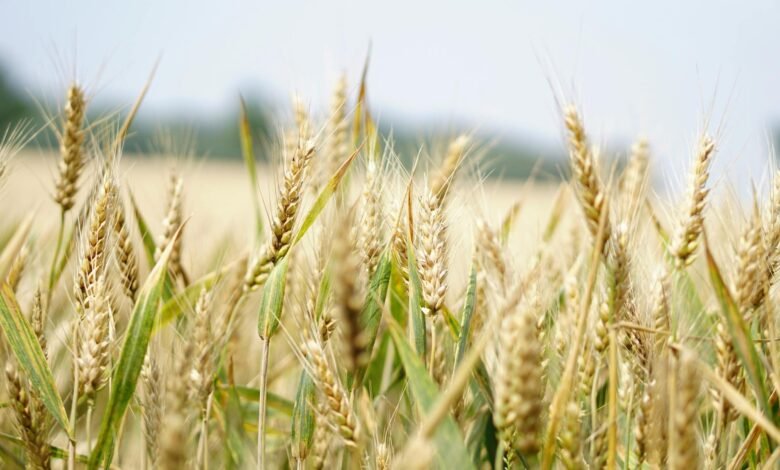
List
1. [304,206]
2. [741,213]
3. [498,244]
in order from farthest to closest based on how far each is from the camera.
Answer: [304,206] < [741,213] < [498,244]

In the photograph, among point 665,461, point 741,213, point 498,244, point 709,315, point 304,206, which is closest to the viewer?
point 665,461

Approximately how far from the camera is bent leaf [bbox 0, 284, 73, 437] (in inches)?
49.2

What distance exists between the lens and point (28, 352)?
1286 mm

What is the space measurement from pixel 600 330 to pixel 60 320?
1720 millimetres

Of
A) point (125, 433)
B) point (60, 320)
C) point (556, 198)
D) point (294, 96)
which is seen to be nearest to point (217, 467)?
point (125, 433)

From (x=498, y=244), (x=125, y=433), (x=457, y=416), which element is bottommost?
(x=125, y=433)

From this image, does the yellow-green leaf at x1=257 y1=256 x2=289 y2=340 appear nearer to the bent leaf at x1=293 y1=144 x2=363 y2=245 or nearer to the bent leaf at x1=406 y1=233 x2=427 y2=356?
the bent leaf at x1=293 y1=144 x2=363 y2=245

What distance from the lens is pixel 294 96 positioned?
1.81 metres

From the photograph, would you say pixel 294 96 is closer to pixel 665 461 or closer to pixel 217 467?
pixel 217 467

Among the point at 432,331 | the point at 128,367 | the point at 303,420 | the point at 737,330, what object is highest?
the point at 737,330

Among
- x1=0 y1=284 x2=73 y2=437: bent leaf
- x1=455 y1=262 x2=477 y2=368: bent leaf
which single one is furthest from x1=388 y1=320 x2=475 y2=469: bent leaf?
x1=0 y1=284 x2=73 y2=437: bent leaf

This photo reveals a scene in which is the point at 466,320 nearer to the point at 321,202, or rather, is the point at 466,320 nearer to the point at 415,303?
the point at 415,303

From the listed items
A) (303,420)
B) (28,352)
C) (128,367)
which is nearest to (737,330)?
(303,420)

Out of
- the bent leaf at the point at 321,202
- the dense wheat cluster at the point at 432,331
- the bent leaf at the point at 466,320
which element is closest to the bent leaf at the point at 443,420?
the dense wheat cluster at the point at 432,331
